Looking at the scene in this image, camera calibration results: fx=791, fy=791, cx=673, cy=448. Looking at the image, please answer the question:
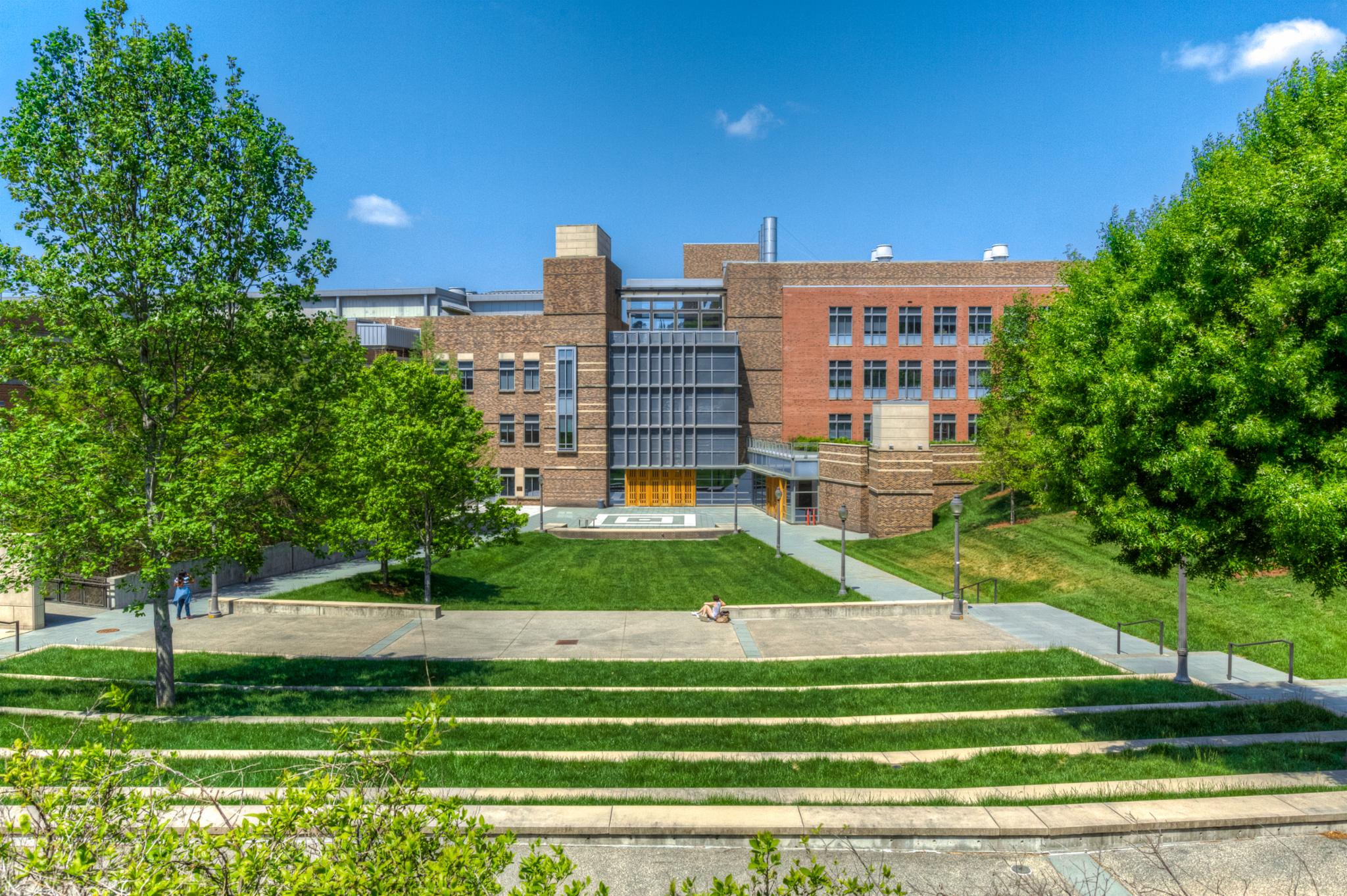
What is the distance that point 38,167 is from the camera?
13555mm

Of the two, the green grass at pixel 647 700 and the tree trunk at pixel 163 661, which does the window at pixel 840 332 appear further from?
the tree trunk at pixel 163 661

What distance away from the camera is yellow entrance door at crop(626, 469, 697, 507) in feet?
204

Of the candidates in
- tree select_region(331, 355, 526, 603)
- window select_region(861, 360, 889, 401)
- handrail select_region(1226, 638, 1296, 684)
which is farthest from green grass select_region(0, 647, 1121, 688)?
window select_region(861, 360, 889, 401)

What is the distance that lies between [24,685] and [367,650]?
6.83m

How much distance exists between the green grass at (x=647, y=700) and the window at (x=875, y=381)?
150 ft

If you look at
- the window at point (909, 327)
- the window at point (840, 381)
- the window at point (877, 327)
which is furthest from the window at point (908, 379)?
the window at point (840, 381)

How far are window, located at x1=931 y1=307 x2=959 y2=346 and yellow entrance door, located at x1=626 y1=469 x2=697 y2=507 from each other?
21220 mm

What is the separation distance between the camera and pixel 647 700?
14.6 meters

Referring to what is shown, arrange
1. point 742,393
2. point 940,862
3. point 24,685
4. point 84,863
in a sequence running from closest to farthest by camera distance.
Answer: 1. point 84,863
2. point 940,862
3. point 24,685
4. point 742,393

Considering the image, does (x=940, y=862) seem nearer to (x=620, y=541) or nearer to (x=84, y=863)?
(x=84, y=863)

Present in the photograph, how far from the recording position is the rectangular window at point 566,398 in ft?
202

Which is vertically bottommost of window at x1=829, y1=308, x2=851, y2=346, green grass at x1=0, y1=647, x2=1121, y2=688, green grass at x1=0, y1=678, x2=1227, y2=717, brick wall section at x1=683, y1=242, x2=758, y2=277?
green grass at x1=0, y1=647, x2=1121, y2=688

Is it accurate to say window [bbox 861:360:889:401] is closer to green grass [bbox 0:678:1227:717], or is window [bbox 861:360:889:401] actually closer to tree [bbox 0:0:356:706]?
green grass [bbox 0:678:1227:717]

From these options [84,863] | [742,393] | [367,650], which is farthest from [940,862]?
[742,393]
